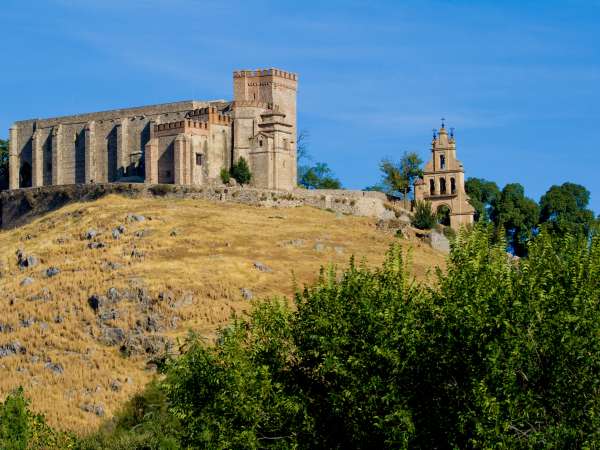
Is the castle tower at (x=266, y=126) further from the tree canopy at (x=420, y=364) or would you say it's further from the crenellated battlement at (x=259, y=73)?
the tree canopy at (x=420, y=364)

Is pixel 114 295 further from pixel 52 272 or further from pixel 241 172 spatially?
pixel 241 172

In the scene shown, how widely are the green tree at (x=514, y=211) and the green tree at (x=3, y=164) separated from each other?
41078 mm

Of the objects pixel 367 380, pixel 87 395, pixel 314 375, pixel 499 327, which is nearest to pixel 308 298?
pixel 314 375

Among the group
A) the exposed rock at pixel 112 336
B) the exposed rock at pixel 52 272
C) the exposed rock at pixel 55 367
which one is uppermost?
the exposed rock at pixel 52 272

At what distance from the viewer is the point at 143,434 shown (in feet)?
160

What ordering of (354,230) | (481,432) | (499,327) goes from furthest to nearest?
(354,230), (499,327), (481,432)

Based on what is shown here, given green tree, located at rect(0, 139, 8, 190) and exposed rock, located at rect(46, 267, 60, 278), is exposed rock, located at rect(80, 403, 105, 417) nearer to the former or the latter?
exposed rock, located at rect(46, 267, 60, 278)

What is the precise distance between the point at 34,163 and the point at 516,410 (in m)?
78.4

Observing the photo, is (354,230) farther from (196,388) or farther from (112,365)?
(196,388)

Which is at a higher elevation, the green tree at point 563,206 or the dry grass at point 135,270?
the green tree at point 563,206

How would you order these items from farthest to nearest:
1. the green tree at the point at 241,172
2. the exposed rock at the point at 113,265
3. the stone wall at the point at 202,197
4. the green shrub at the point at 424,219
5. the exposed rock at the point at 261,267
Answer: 1. the green tree at the point at 241,172
2. the green shrub at the point at 424,219
3. the stone wall at the point at 202,197
4. the exposed rock at the point at 113,265
5. the exposed rock at the point at 261,267

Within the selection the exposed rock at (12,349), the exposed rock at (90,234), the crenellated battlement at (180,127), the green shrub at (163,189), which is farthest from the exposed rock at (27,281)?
the crenellated battlement at (180,127)

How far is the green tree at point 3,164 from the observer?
107875mm

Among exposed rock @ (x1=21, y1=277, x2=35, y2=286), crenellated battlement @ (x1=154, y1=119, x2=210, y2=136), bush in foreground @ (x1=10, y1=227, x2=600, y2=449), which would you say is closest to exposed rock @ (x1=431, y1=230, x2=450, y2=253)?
crenellated battlement @ (x1=154, y1=119, x2=210, y2=136)
